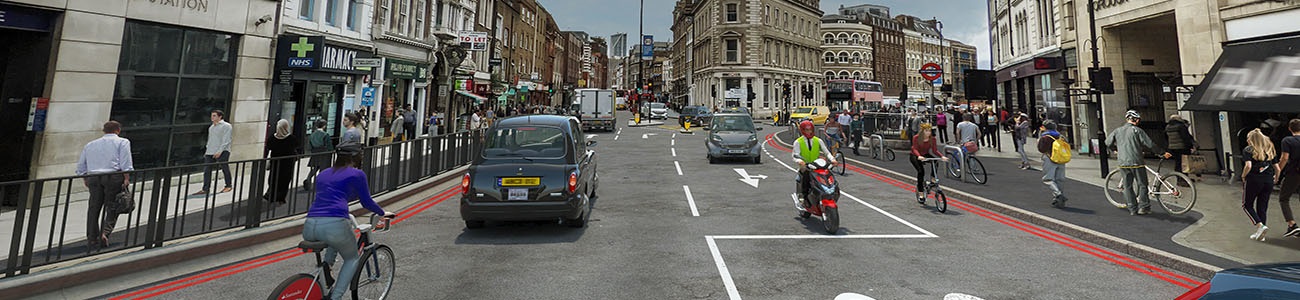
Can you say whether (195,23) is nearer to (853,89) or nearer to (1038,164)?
(1038,164)

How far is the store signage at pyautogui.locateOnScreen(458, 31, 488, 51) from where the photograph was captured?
2458 centimetres

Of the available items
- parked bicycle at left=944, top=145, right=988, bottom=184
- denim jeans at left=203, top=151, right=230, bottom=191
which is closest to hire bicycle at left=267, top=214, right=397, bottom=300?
denim jeans at left=203, top=151, right=230, bottom=191

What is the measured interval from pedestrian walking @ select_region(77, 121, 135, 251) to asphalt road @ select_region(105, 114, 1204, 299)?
3.51 ft

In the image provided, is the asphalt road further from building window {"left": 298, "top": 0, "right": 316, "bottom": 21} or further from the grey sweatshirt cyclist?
building window {"left": 298, "top": 0, "right": 316, "bottom": 21}

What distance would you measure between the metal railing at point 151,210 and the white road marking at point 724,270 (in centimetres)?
600

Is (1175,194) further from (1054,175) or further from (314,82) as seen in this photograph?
(314,82)

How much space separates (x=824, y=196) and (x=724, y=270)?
102 inches

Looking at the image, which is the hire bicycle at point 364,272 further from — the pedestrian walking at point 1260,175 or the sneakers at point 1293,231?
the sneakers at point 1293,231

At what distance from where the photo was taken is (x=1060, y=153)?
8.90m

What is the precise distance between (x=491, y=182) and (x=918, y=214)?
7201mm

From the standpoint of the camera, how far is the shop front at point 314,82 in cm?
1391

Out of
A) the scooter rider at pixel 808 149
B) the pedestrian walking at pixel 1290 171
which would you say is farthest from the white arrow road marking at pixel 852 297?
the pedestrian walking at pixel 1290 171

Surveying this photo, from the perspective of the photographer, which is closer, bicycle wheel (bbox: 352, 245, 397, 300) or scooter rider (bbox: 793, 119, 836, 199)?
bicycle wheel (bbox: 352, 245, 397, 300)

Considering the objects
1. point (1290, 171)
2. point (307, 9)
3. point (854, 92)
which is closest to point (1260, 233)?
point (1290, 171)
